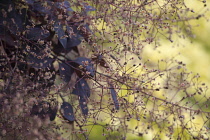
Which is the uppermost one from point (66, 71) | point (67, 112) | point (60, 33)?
point (60, 33)

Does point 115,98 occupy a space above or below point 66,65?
below

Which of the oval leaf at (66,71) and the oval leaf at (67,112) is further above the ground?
the oval leaf at (66,71)

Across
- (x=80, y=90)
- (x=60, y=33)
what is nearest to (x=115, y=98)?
(x=80, y=90)

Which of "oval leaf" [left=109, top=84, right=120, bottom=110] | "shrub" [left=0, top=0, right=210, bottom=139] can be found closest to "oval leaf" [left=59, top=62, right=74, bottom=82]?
"shrub" [left=0, top=0, right=210, bottom=139]

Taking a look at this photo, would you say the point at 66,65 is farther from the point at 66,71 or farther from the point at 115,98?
the point at 115,98

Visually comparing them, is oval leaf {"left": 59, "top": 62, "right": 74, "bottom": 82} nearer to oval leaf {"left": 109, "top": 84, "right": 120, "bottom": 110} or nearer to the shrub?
the shrub

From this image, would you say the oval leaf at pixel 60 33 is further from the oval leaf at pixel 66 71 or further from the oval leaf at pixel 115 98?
Answer: the oval leaf at pixel 115 98

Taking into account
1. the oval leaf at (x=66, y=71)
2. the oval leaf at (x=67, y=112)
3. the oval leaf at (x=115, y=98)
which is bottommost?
the oval leaf at (x=67, y=112)

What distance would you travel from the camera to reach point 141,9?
3.09 ft

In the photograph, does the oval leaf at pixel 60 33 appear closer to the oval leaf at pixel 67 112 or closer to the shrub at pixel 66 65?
the shrub at pixel 66 65

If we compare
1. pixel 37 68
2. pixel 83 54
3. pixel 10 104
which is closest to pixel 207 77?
pixel 83 54

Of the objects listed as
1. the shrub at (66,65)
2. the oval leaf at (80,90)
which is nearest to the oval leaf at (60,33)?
the shrub at (66,65)

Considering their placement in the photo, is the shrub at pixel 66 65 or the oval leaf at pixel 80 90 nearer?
the shrub at pixel 66 65

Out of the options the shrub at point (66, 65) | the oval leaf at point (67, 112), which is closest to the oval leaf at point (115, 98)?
the shrub at point (66, 65)
